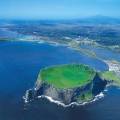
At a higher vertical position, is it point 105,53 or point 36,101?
point 36,101

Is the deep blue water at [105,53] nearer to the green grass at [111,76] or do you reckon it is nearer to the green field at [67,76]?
the green grass at [111,76]

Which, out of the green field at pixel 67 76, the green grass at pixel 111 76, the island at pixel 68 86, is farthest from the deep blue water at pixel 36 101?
the green grass at pixel 111 76

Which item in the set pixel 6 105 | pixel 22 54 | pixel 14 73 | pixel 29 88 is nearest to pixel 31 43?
pixel 22 54

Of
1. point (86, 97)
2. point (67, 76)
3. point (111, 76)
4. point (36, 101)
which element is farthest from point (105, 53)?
point (36, 101)

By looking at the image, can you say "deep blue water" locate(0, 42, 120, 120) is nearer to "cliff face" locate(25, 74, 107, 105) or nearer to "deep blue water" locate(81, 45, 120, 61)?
"cliff face" locate(25, 74, 107, 105)

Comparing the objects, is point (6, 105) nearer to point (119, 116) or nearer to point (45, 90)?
point (45, 90)

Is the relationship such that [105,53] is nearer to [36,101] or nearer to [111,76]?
[111,76]

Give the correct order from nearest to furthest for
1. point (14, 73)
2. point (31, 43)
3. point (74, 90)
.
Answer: point (74, 90), point (14, 73), point (31, 43)
